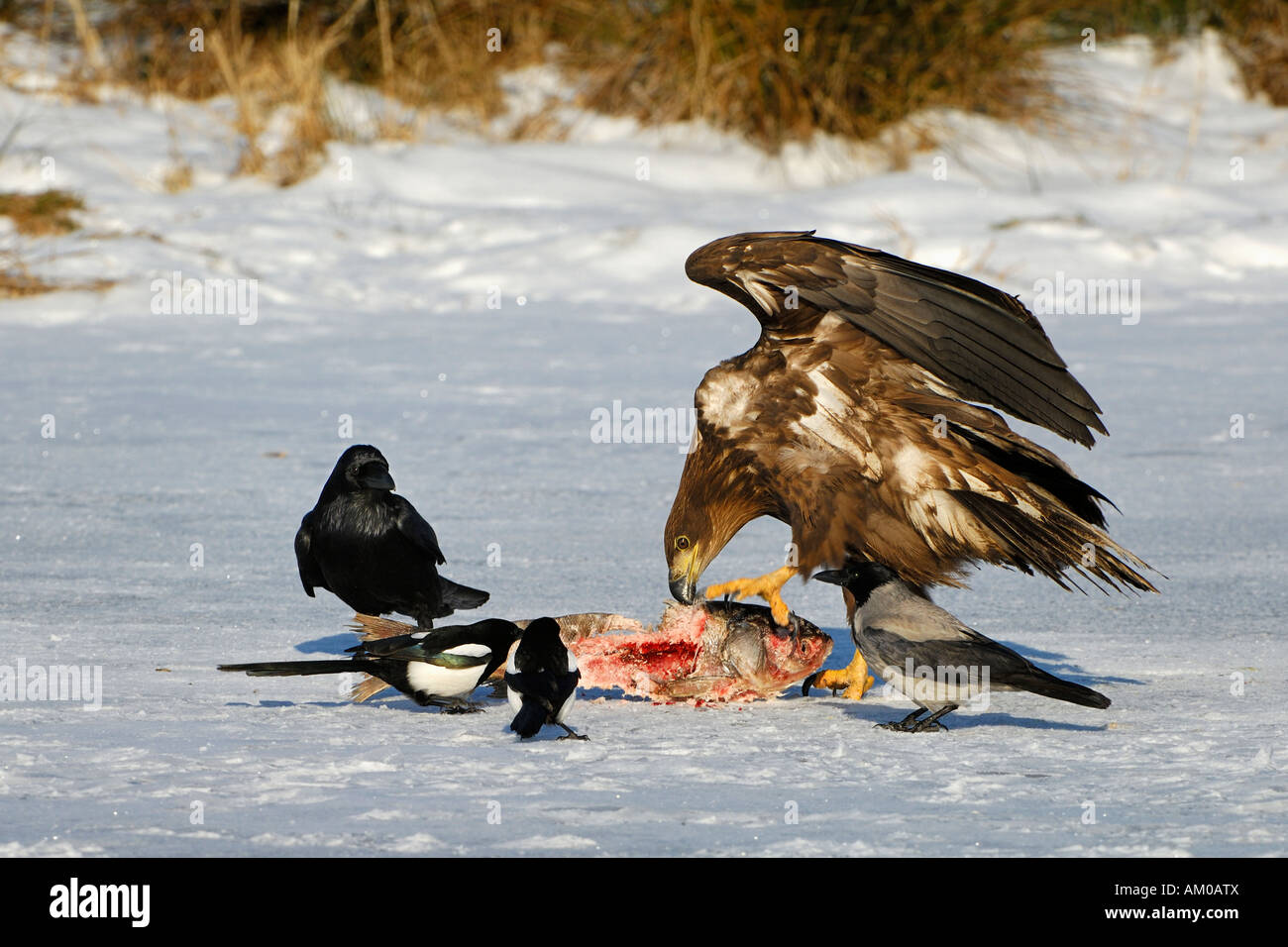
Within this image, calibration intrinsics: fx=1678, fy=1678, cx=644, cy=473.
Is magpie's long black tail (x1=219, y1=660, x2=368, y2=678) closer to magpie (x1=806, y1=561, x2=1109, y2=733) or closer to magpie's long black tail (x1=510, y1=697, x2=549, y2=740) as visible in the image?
magpie's long black tail (x1=510, y1=697, x2=549, y2=740)

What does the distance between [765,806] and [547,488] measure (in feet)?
10.6

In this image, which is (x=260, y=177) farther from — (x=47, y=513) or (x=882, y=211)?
(x=47, y=513)

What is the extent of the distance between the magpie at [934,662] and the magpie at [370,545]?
109cm

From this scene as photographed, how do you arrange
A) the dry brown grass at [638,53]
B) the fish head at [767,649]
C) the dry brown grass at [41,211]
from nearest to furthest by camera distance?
the fish head at [767,649] < the dry brown grass at [41,211] < the dry brown grass at [638,53]

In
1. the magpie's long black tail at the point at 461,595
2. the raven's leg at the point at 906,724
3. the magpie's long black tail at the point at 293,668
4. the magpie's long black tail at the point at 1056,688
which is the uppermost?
the magpie's long black tail at the point at 461,595

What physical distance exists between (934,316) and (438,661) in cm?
152

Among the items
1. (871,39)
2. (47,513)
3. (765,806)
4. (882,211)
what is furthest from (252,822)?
(871,39)

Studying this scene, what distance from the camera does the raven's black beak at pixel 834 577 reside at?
389 centimetres

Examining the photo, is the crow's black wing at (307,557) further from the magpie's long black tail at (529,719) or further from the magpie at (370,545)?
the magpie's long black tail at (529,719)

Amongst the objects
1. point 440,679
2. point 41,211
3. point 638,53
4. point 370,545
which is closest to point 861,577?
point 440,679

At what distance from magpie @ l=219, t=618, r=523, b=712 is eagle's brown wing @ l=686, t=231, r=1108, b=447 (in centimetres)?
121

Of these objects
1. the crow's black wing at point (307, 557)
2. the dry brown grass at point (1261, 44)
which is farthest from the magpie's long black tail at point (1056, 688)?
the dry brown grass at point (1261, 44)

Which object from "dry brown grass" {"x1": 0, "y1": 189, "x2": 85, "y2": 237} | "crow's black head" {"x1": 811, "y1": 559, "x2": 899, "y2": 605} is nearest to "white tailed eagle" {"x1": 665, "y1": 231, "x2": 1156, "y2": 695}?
"crow's black head" {"x1": 811, "y1": 559, "x2": 899, "y2": 605}

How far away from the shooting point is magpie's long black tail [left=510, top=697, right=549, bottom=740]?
331 cm
